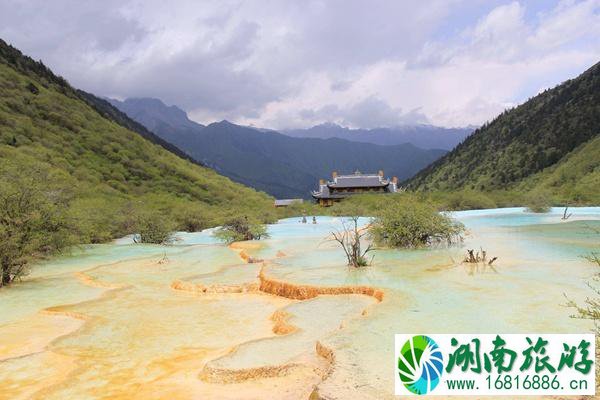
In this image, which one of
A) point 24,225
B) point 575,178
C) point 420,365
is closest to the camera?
point 420,365

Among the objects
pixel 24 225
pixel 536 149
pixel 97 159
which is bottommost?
pixel 24 225

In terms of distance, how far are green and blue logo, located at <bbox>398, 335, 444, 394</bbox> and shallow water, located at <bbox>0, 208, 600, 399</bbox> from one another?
34 cm

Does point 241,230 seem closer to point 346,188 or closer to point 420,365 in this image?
point 420,365

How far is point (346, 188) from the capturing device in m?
65.5

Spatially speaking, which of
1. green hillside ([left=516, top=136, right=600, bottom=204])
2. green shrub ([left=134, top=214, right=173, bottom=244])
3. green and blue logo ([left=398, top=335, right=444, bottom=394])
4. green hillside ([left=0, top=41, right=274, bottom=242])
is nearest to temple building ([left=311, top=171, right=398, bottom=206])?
green hillside ([left=0, top=41, right=274, bottom=242])

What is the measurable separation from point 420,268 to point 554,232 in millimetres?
13314

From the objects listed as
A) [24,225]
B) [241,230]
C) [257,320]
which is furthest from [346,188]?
[257,320]

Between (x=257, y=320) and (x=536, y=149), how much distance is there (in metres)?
87.4

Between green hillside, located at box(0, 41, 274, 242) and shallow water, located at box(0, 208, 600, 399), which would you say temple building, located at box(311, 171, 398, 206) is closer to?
green hillside, located at box(0, 41, 274, 242)

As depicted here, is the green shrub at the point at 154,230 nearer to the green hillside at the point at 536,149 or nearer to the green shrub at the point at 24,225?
the green shrub at the point at 24,225

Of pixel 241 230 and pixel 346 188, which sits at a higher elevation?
pixel 346 188

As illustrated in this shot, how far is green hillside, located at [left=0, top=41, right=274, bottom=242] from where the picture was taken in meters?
42.3

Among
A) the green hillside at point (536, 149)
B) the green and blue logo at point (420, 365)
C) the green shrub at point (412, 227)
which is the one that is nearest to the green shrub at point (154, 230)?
the green shrub at point (412, 227)

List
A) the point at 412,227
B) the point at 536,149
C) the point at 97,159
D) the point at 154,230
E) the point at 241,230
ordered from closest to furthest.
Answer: the point at 412,227 < the point at 241,230 < the point at 154,230 < the point at 97,159 < the point at 536,149
